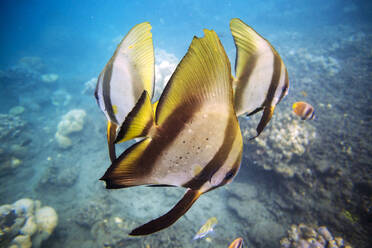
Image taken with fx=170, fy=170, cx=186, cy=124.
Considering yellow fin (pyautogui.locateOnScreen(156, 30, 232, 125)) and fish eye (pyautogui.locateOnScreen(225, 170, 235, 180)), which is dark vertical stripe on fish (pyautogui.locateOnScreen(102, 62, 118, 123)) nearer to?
yellow fin (pyautogui.locateOnScreen(156, 30, 232, 125))

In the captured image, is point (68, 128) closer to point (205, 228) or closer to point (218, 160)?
point (205, 228)

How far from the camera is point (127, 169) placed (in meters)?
0.63

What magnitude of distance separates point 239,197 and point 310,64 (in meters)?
14.6

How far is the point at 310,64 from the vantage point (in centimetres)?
1477

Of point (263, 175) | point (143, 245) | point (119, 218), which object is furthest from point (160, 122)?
point (263, 175)

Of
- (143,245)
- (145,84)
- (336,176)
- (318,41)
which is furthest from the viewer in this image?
(318,41)

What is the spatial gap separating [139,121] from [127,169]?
20cm

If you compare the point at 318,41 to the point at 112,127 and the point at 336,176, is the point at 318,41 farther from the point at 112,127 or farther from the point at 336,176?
the point at 112,127

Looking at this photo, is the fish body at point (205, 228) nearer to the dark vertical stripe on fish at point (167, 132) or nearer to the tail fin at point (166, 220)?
the tail fin at point (166, 220)

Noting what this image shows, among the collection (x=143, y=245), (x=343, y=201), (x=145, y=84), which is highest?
(x=145, y=84)

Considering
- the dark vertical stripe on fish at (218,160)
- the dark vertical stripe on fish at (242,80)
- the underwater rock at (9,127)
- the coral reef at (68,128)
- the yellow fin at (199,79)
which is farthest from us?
the underwater rock at (9,127)

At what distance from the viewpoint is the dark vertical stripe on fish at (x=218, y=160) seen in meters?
0.64

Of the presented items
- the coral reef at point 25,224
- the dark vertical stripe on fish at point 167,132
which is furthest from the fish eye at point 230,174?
the coral reef at point 25,224

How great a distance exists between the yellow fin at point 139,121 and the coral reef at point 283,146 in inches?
226
